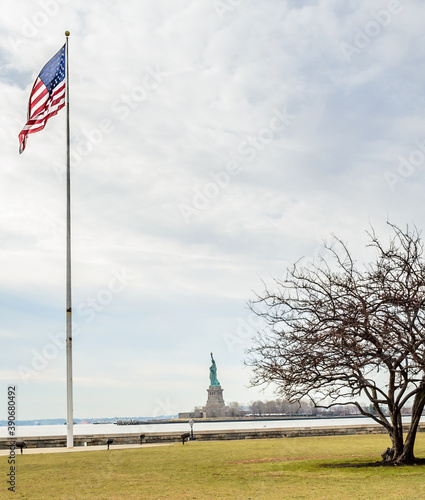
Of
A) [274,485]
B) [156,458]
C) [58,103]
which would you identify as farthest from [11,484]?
[58,103]

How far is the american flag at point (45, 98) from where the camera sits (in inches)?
908

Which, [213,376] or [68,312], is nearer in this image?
[68,312]

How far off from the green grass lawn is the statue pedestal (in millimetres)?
97660

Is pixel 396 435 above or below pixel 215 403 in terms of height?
above

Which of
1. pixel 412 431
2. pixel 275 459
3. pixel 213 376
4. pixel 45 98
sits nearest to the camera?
pixel 412 431

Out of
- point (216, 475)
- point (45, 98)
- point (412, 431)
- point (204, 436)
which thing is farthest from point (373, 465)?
point (45, 98)

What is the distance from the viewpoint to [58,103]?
76.7ft

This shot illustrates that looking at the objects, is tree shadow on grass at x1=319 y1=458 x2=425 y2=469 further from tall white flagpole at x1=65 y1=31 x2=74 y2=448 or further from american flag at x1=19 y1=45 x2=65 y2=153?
american flag at x1=19 y1=45 x2=65 y2=153

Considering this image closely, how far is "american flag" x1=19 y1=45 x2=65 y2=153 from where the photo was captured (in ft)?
75.7

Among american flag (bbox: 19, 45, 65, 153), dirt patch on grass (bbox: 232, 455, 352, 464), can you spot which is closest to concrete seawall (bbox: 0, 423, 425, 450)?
dirt patch on grass (bbox: 232, 455, 352, 464)

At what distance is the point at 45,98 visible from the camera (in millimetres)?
23172

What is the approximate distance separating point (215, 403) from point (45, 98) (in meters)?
106

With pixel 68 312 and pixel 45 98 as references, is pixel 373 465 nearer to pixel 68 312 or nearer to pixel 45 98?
pixel 68 312

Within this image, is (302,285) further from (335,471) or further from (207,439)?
(207,439)
